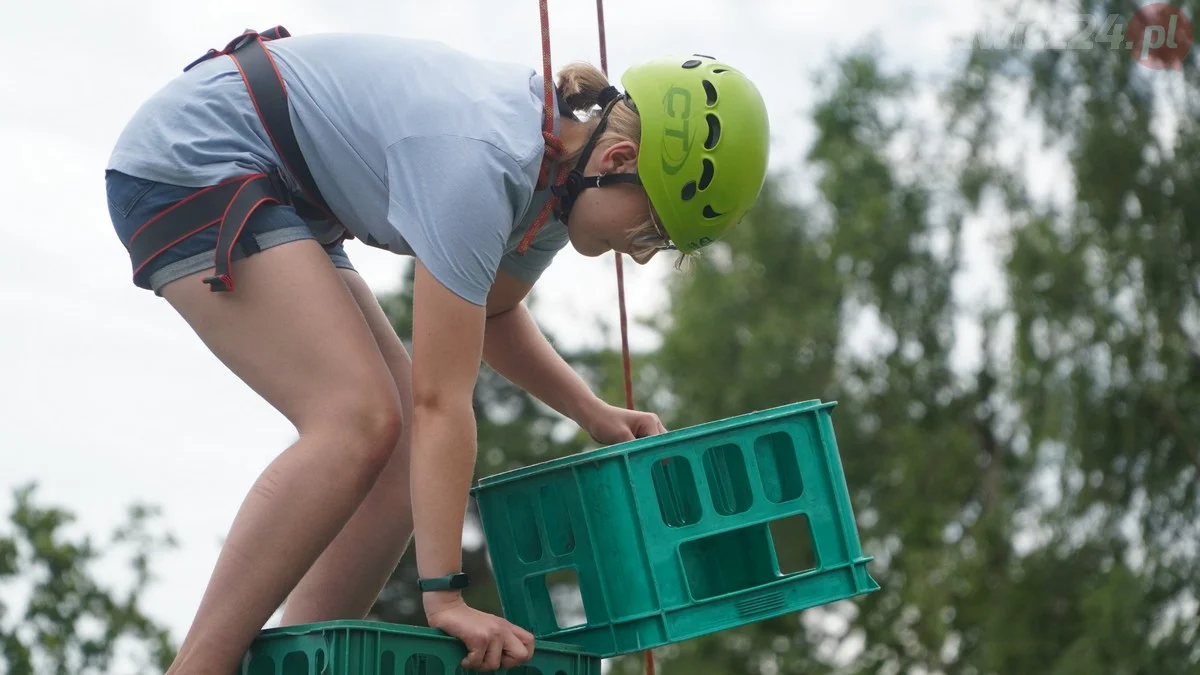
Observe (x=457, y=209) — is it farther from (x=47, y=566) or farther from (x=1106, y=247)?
(x=47, y=566)

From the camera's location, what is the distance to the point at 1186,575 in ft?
43.6

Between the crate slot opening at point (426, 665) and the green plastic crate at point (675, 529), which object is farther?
the green plastic crate at point (675, 529)

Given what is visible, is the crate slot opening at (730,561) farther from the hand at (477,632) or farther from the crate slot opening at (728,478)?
the hand at (477,632)

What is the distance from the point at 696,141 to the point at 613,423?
2.45 feet

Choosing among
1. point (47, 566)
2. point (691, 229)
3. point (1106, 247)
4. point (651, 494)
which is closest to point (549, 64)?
point (691, 229)

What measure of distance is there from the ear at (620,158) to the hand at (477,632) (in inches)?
32.4

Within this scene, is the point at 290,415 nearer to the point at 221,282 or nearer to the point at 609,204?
the point at 221,282

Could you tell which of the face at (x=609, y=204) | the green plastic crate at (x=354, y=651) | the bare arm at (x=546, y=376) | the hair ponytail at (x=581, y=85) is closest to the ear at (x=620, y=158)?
the face at (x=609, y=204)

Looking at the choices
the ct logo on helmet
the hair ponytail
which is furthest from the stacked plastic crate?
the hair ponytail

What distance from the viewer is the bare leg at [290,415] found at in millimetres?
2479

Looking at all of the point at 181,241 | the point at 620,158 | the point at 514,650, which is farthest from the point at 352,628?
the point at 620,158

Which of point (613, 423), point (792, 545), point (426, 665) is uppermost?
point (792, 545)

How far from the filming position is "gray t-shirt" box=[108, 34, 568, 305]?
8.37ft

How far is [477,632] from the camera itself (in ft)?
8.39
